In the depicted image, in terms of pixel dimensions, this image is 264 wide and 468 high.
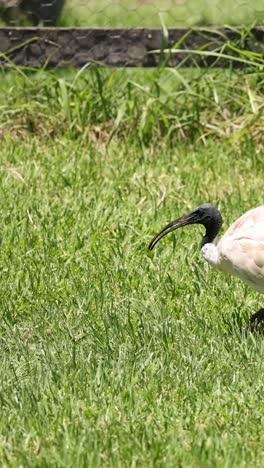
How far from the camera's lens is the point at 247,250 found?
4633 millimetres

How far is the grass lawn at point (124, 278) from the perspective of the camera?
3.77 meters

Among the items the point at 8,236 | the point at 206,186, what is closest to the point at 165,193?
the point at 206,186

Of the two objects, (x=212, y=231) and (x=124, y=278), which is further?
(x=124, y=278)

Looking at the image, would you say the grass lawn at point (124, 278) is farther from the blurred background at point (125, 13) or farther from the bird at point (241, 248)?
the blurred background at point (125, 13)

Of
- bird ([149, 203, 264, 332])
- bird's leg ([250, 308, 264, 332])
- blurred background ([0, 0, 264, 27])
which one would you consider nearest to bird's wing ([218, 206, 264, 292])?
bird ([149, 203, 264, 332])

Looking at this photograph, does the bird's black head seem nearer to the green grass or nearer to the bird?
the bird

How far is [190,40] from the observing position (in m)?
7.90

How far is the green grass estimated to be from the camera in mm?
3771

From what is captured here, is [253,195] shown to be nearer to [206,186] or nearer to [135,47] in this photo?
[206,186]

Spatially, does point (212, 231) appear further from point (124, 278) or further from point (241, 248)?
point (124, 278)

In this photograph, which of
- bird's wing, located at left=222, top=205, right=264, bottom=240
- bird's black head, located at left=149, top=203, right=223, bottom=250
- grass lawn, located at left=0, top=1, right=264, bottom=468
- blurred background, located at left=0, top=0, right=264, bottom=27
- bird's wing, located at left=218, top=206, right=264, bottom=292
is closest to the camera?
grass lawn, located at left=0, top=1, right=264, bottom=468

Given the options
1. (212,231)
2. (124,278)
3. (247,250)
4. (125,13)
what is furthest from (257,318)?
(125,13)

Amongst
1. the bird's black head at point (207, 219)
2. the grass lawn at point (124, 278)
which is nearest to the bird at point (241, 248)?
the bird's black head at point (207, 219)

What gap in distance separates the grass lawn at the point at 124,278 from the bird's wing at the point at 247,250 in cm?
24
